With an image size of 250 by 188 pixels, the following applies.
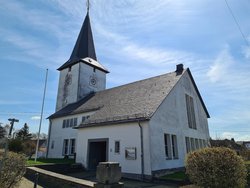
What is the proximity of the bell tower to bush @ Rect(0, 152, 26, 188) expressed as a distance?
2175cm

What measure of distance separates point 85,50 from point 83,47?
786 mm

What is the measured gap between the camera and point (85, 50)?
35.3 meters

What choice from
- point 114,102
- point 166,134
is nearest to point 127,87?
point 114,102

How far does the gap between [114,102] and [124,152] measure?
6.64 metres

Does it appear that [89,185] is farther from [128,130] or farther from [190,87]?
[190,87]

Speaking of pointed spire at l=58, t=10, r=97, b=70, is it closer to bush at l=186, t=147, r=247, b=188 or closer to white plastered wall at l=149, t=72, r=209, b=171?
white plastered wall at l=149, t=72, r=209, b=171

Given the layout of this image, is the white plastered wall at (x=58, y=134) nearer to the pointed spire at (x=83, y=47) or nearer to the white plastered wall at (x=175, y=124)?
the white plastered wall at (x=175, y=124)

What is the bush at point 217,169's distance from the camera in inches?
324

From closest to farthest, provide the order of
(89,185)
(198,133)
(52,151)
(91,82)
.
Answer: (89,185)
(198,133)
(52,151)
(91,82)

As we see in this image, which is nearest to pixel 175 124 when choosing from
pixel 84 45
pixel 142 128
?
pixel 142 128

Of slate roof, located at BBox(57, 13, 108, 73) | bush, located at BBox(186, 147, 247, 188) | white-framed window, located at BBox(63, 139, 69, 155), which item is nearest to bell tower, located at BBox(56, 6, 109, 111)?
slate roof, located at BBox(57, 13, 108, 73)

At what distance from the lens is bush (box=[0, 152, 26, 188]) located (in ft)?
24.9

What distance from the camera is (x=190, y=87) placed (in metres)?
22.1

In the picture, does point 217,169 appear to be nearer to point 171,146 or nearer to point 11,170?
point 171,146
